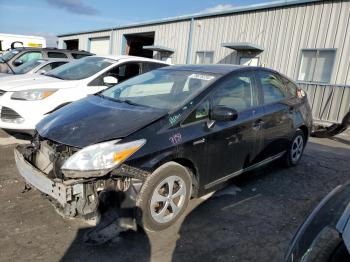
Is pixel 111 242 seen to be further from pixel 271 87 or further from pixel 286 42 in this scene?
pixel 286 42

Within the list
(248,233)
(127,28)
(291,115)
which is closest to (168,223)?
(248,233)

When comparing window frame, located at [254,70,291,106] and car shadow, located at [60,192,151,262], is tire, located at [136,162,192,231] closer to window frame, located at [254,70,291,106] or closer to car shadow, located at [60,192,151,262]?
car shadow, located at [60,192,151,262]

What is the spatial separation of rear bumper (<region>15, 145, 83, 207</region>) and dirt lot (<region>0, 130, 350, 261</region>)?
1.50ft

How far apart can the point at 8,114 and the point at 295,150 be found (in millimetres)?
4739

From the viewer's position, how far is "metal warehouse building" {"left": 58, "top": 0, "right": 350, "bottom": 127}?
10.8 meters

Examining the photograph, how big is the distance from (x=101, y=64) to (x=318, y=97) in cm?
→ 728

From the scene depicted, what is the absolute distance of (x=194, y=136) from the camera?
10.8 feet

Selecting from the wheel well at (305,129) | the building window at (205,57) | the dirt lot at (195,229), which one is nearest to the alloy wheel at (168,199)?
the dirt lot at (195,229)

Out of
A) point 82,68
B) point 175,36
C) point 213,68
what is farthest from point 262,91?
point 175,36

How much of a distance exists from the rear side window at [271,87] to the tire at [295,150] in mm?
780

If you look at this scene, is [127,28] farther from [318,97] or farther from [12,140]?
[12,140]

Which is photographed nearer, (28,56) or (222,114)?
(222,114)

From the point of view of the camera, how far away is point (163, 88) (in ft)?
13.3

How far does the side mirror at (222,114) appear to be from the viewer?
3.41 meters
